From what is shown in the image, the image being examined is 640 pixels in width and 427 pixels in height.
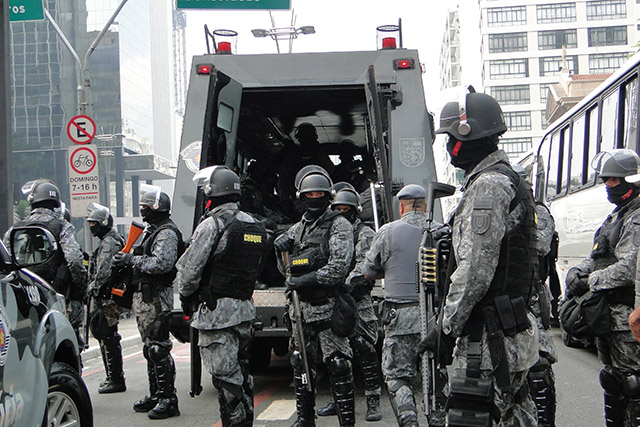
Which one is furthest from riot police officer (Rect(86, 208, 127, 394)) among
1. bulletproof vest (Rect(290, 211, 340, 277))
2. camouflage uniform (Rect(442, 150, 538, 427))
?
camouflage uniform (Rect(442, 150, 538, 427))

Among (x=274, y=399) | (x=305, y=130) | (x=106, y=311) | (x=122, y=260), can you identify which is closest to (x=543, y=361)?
(x=274, y=399)

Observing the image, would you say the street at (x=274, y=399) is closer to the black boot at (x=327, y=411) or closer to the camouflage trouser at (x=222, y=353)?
the black boot at (x=327, y=411)

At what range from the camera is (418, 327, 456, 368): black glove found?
139 inches

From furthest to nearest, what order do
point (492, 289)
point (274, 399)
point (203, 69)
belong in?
point (203, 69) → point (274, 399) → point (492, 289)

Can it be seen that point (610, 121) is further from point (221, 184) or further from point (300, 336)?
point (221, 184)

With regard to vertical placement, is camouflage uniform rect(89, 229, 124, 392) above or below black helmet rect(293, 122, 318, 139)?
below

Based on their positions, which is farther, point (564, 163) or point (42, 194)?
point (564, 163)

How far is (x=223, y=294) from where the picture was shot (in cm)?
510

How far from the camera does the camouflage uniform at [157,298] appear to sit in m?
6.44

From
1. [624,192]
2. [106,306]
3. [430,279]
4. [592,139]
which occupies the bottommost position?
[106,306]

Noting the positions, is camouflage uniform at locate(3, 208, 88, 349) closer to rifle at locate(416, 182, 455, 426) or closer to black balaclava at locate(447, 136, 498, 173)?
rifle at locate(416, 182, 455, 426)

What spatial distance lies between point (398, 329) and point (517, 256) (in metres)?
2.13

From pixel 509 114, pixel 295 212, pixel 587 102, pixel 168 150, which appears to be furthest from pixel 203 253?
pixel 168 150

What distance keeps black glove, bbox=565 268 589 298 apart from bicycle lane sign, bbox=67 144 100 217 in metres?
7.91
